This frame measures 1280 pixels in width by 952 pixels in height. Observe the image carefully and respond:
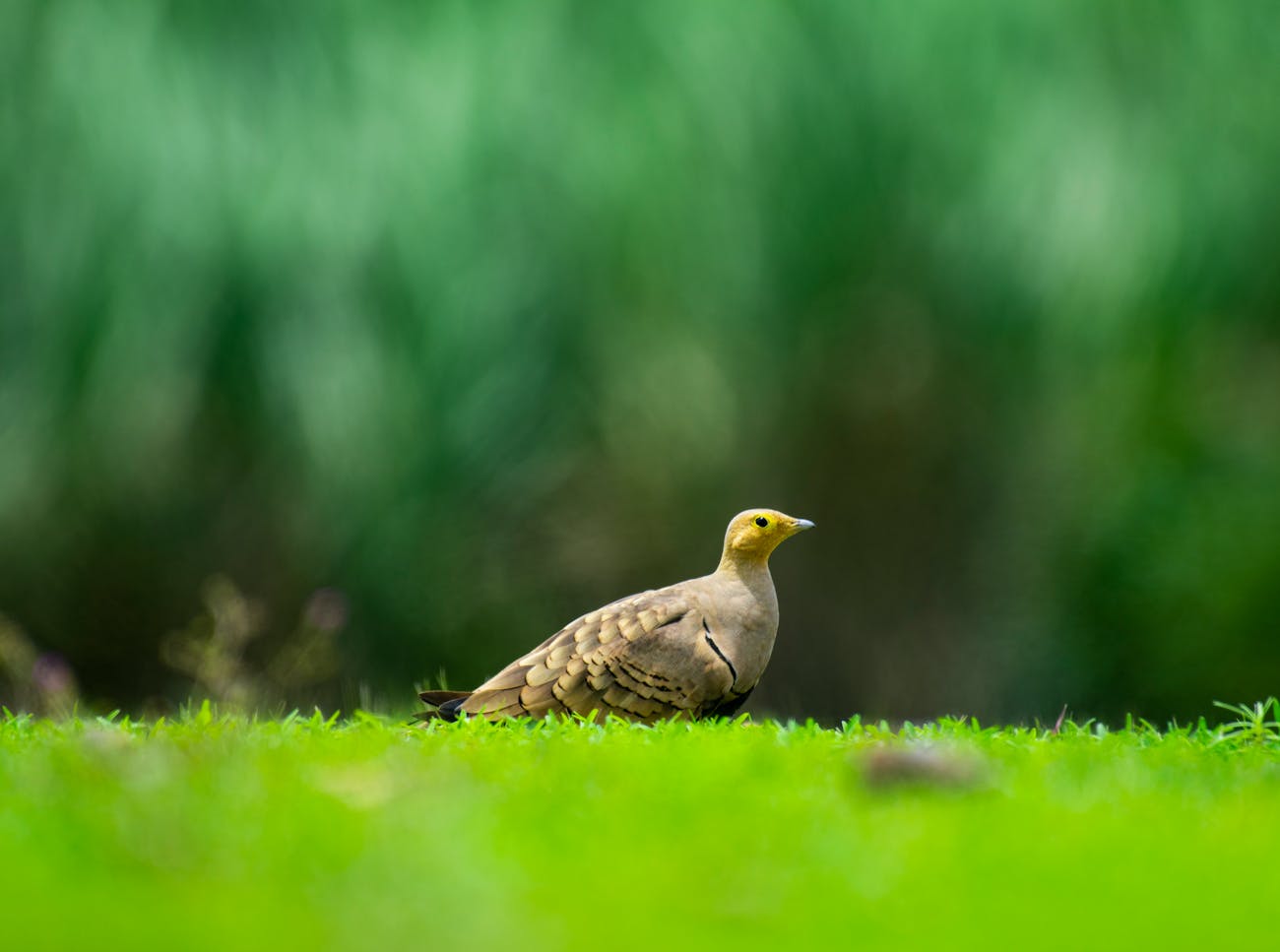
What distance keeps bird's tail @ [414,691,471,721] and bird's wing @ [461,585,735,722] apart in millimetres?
35

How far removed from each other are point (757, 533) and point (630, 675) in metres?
0.51

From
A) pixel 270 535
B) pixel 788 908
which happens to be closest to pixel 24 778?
pixel 788 908

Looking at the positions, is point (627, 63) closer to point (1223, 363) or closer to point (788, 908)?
point (1223, 363)

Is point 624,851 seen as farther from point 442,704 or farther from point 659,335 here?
point 659,335

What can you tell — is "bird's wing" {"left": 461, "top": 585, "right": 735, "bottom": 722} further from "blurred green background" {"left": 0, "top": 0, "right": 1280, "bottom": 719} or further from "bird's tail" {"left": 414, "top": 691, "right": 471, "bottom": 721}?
"blurred green background" {"left": 0, "top": 0, "right": 1280, "bottom": 719}

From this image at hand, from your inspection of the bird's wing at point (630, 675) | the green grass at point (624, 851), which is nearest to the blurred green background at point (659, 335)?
the bird's wing at point (630, 675)

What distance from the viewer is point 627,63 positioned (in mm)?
5328

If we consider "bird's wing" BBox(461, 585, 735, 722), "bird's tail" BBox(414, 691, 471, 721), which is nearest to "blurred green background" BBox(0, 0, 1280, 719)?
"bird's tail" BBox(414, 691, 471, 721)

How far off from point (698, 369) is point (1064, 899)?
3727mm

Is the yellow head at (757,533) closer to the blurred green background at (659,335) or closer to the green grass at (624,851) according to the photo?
the green grass at (624,851)

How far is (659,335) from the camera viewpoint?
518cm

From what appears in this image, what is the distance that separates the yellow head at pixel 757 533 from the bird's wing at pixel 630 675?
0.23 metres

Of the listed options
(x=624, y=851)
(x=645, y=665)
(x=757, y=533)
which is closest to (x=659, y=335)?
(x=757, y=533)

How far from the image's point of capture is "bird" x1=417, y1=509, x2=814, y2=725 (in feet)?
11.1
